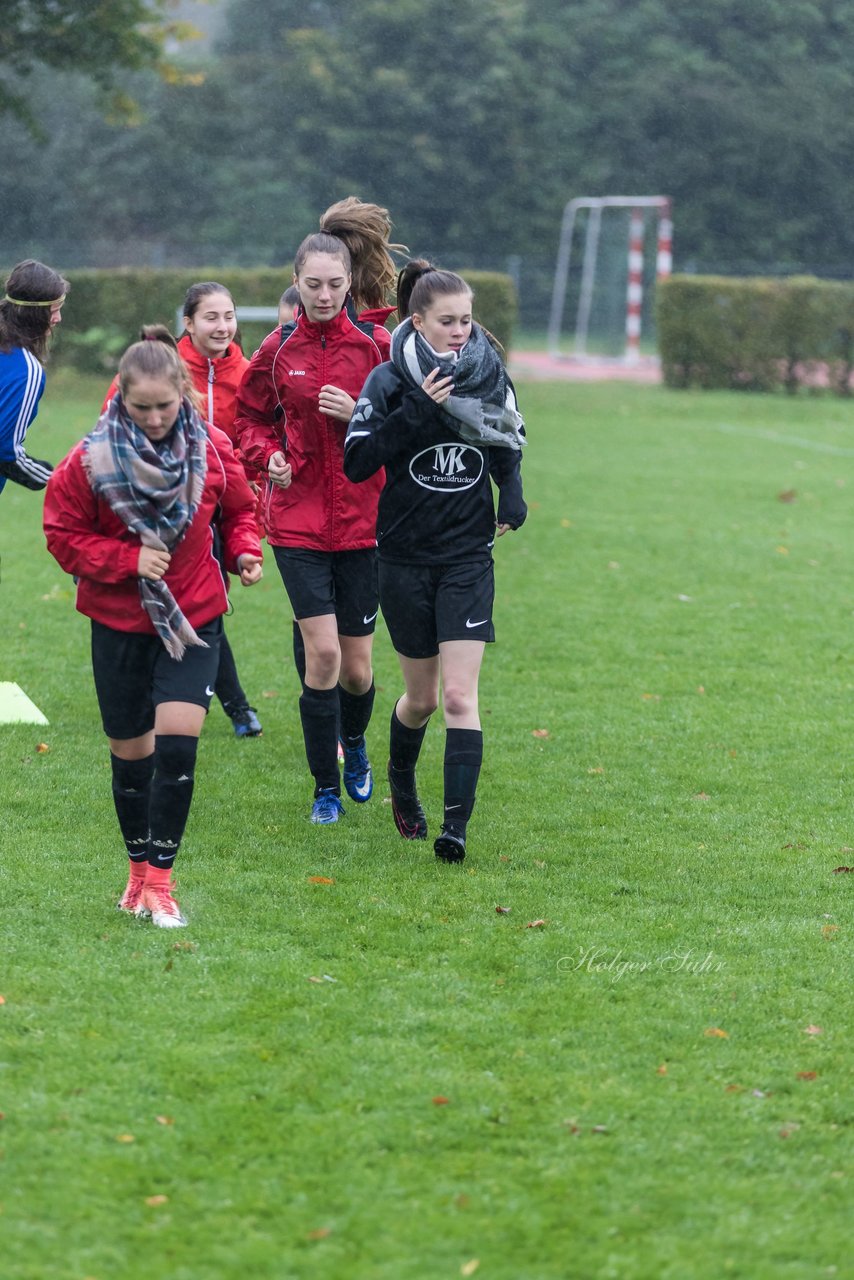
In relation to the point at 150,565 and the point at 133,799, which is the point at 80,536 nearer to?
the point at 150,565

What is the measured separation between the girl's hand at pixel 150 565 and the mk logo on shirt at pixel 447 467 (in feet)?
4.08

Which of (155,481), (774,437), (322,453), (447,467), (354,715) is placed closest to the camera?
(155,481)

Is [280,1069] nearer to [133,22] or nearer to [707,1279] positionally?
[707,1279]

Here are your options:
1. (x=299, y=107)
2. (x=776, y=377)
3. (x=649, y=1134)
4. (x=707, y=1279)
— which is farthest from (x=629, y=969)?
(x=299, y=107)

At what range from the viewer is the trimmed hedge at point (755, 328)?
2777 cm

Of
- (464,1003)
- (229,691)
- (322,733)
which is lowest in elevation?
(229,691)

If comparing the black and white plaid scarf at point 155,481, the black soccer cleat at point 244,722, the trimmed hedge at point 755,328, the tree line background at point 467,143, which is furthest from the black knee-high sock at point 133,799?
the tree line background at point 467,143

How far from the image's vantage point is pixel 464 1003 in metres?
4.43

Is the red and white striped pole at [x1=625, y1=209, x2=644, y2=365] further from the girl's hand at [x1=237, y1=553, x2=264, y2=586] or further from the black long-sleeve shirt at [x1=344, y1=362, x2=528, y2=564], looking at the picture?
the girl's hand at [x1=237, y1=553, x2=264, y2=586]

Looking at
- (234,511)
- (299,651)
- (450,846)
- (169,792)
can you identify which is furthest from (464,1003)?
(299,651)

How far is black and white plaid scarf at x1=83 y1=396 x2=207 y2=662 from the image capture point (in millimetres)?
4527

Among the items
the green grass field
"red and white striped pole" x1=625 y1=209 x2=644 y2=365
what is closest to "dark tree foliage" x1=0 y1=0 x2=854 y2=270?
"red and white striped pole" x1=625 y1=209 x2=644 y2=365

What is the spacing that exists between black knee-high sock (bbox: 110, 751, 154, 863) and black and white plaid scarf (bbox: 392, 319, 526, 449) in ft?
5.00

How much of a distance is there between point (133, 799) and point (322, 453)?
5.30 ft
